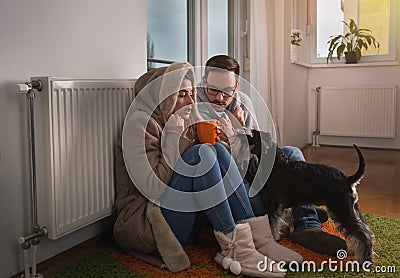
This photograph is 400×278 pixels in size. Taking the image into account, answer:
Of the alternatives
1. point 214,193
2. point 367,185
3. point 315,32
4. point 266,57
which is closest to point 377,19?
point 315,32

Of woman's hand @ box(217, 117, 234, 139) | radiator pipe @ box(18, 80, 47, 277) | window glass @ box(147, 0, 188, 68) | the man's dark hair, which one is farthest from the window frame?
radiator pipe @ box(18, 80, 47, 277)

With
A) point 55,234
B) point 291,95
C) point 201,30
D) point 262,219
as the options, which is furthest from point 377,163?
point 55,234

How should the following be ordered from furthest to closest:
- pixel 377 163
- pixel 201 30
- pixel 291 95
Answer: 1. pixel 291 95
2. pixel 377 163
3. pixel 201 30

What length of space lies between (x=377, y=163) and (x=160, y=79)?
2729 mm

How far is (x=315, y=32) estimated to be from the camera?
491cm

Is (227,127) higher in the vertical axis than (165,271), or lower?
higher

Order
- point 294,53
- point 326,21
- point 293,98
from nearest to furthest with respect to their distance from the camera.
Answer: point 293,98 < point 294,53 < point 326,21

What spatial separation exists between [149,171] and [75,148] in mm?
290

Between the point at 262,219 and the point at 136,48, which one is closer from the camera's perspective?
the point at 262,219

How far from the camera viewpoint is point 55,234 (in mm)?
1512

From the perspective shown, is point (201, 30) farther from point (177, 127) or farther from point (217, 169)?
point (217, 169)

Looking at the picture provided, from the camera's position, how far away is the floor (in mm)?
1673

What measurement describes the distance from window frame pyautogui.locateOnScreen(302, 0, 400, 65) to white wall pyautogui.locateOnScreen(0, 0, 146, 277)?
288 cm

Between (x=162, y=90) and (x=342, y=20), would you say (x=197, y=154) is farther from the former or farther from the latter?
(x=342, y=20)
